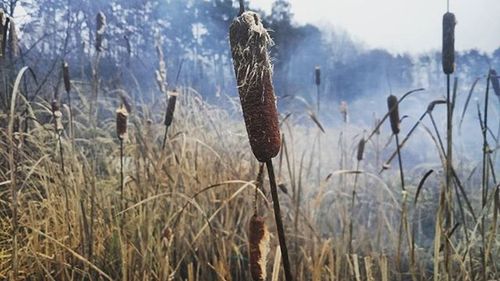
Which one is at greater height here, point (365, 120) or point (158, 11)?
point (158, 11)

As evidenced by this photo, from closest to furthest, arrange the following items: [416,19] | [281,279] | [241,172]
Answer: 1. [281,279]
2. [241,172]
3. [416,19]

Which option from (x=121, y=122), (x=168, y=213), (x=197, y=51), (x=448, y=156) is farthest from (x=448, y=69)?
(x=197, y=51)

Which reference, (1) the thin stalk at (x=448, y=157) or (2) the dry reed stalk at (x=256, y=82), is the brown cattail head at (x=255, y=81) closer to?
(2) the dry reed stalk at (x=256, y=82)

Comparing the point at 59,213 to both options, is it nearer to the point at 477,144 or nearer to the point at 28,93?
the point at 28,93

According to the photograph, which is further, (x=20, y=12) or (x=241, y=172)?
(x=241, y=172)

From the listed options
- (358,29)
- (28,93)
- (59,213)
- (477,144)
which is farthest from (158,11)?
(477,144)

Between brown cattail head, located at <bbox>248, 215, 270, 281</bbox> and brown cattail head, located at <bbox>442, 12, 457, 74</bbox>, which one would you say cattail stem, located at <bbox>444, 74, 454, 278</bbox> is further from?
brown cattail head, located at <bbox>248, 215, 270, 281</bbox>

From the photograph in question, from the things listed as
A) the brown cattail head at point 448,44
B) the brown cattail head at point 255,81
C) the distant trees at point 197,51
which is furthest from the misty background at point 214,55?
the brown cattail head at point 448,44
